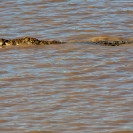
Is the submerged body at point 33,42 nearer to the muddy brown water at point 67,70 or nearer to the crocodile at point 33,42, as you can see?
the crocodile at point 33,42

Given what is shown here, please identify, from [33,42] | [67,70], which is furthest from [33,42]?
[67,70]

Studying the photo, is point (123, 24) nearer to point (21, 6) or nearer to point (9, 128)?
point (21, 6)

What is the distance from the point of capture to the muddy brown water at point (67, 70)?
598 centimetres

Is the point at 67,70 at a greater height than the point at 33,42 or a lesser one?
lesser

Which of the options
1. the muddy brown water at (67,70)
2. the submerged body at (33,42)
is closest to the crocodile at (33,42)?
the submerged body at (33,42)

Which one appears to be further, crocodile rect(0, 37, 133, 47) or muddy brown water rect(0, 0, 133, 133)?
crocodile rect(0, 37, 133, 47)

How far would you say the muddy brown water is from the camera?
5977mm

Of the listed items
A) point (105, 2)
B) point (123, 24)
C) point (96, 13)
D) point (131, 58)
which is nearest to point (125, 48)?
point (131, 58)

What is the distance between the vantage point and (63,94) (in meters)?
6.72

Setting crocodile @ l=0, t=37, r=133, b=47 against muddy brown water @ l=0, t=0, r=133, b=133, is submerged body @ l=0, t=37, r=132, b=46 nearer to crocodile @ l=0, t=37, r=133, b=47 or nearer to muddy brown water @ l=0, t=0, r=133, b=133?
crocodile @ l=0, t=37, r=133, b=47

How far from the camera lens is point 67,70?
7516mm

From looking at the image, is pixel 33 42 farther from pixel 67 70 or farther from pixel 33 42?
pixel 67 70

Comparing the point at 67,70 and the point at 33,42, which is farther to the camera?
the point at 33,42

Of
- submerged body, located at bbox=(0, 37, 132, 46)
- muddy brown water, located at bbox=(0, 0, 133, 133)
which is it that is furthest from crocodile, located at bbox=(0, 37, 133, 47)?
muddy brown water, located at bbox=(0, 0, 133, 133)
